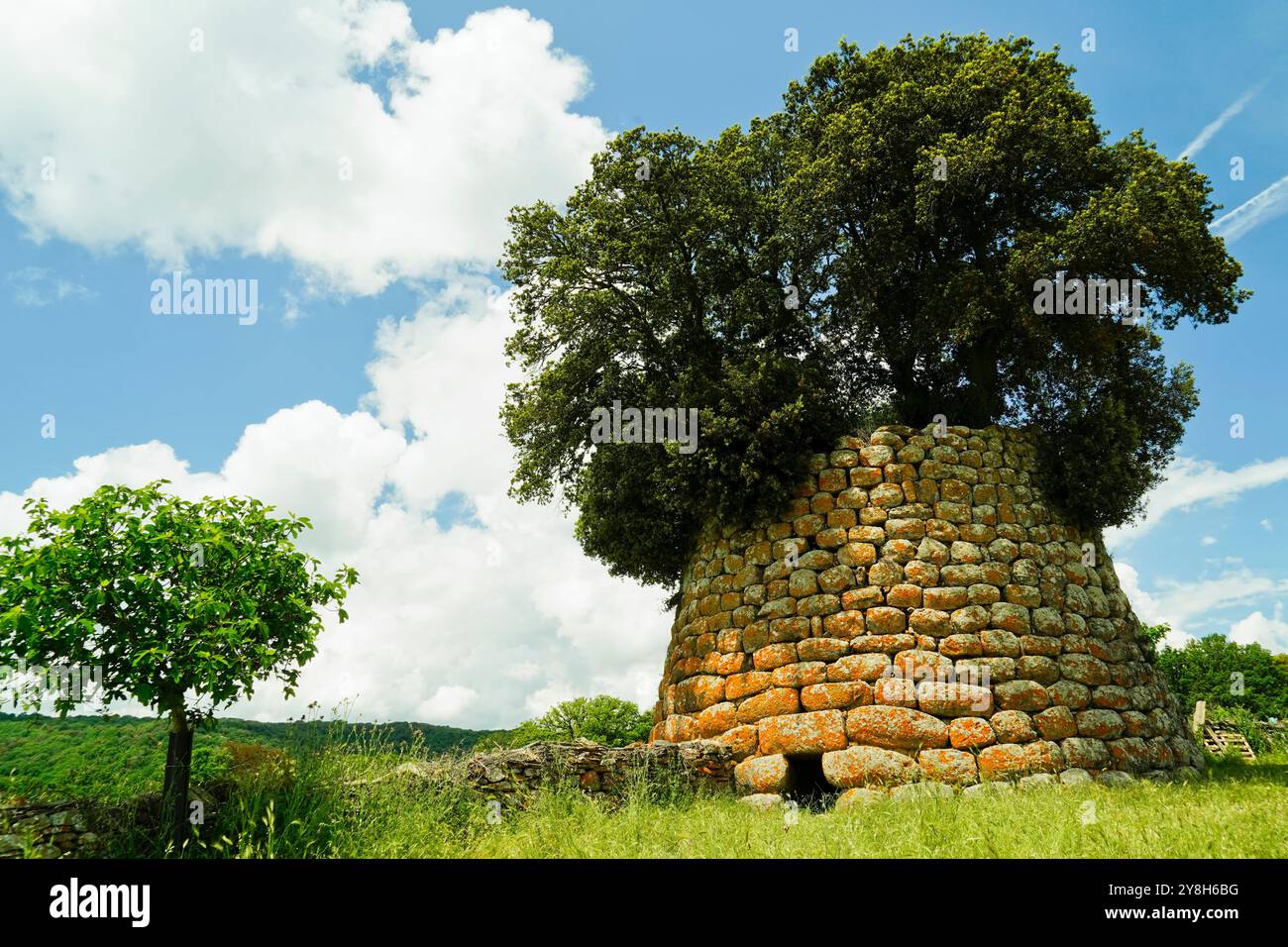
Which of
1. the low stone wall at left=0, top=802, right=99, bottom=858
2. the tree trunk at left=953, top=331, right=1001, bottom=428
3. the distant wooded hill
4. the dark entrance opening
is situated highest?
the tree trunk at left=953, top=331, right=1001, bottom=428

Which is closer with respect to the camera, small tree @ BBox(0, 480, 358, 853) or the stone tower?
small tree @ BBox(0, 480, 358, 853)

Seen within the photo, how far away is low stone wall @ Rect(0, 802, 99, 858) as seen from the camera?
5660mm

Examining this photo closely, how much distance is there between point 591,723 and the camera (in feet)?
63.6

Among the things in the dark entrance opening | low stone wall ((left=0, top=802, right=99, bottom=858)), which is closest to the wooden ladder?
the dark entrance opening

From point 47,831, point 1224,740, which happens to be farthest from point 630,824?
point 1224,740

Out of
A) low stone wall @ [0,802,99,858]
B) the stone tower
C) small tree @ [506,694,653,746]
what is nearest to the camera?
low stone wall @ [0,802,99,858]

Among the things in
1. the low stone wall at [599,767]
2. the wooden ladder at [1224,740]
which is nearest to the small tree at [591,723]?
the low stone wall at [599,767]

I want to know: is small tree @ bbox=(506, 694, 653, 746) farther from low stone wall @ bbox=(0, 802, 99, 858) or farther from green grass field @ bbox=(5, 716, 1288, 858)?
low stone wall @ bbox=(0, 802, 99, 858)

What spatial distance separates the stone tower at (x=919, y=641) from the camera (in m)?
10.1

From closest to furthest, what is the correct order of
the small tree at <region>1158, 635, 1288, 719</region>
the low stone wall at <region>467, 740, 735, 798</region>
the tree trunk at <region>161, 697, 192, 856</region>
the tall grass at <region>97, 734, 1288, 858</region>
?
the tall grass at <region>97, 734, 1288, 858</region> → the tree trunk at <region>161, 697, 192, 856</region> → the low stone wall at <region>467, 740, 735, 798</region> → the small tree at <region>1158, 635, 1288, 719</region>

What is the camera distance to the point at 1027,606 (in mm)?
11078

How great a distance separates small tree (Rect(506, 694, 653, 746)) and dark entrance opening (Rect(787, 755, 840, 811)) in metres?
8.83

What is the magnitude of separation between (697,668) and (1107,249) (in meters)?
8.42
